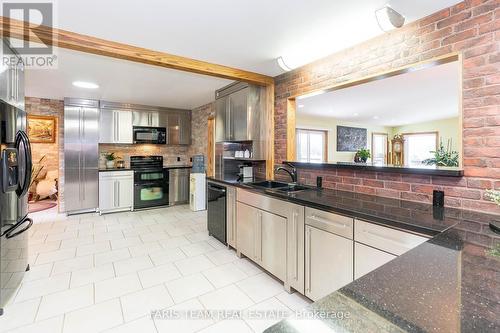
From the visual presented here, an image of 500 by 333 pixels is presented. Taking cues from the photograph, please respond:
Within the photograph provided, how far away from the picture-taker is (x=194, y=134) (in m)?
6.29

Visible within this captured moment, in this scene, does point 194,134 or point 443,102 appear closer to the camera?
point 443,102

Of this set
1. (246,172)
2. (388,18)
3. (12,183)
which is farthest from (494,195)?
(12,183)

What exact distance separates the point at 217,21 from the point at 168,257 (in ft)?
8.79

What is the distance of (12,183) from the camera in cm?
210

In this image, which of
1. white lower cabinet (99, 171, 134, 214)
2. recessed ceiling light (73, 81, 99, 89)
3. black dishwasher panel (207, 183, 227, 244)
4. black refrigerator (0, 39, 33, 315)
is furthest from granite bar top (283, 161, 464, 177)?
white lower cabinet (99, 171, 134, 214)

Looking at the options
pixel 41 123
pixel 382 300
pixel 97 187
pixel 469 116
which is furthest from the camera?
pixel 41 123

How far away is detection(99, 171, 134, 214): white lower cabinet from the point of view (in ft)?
16.8

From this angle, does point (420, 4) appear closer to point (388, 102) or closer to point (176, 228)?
point (388, 102)

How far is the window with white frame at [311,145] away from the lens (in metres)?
7.21

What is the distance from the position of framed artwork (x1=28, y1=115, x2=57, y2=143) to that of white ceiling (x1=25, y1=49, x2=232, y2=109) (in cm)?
165

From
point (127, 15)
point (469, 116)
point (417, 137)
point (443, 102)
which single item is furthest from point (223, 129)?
point (417, 137)

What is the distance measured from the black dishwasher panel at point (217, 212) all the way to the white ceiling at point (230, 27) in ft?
5.59

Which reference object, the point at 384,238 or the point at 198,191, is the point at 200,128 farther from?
the point at 384,238

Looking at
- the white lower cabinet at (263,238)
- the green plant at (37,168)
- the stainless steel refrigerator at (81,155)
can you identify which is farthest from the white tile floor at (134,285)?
the green plant at (37,168)
